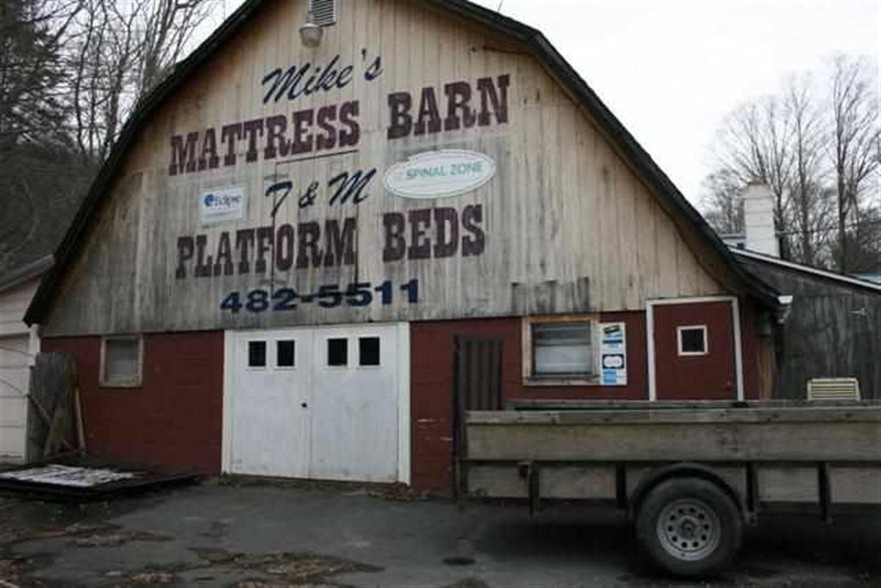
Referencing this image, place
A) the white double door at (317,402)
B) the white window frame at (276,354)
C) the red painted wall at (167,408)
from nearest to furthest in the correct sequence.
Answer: the white double door at (317,402), the white window frame at (276,354), the red painted wall at (167,408)

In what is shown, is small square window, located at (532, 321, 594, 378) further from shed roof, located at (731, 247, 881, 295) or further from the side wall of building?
shed roof, located at (731, 247, 881, 295)

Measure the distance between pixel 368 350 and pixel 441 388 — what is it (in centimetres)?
124

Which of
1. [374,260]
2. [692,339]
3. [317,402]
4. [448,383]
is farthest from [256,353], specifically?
[692,339]

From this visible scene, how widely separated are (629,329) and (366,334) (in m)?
3.64

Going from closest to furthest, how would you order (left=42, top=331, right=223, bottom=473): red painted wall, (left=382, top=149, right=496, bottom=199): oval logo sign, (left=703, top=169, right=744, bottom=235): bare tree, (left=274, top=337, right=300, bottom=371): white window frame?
(left=382, top=149, right=496, bottom=199): oval logo sign → (left=274, top=337, right=300, bottom=371): white window frame → (left=42, top=331, right=223, bottom=473): red painted wall → (left=703, top=169, right=744, bottom=235): bare tree

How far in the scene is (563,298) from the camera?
1085 centimetres

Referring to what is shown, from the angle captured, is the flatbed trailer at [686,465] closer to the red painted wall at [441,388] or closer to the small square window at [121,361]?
the red painted wall at [441,388]

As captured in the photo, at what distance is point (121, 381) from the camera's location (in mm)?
14008

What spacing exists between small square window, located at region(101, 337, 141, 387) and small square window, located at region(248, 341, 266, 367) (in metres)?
2.21

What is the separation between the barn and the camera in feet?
34.4

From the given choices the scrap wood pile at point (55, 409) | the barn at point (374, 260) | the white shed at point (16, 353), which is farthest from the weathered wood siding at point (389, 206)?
the white shed at point (16, 353)

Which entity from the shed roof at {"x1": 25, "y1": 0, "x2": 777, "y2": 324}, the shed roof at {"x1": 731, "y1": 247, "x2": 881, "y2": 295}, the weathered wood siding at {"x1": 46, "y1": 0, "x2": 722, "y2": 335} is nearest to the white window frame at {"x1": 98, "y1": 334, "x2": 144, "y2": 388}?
the weathered wood siding at {"x1": 46, "y1": 0, "x2": 722, "y2": 335}

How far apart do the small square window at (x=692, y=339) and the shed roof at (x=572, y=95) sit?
27.6 inches

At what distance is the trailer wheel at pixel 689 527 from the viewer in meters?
6.99
